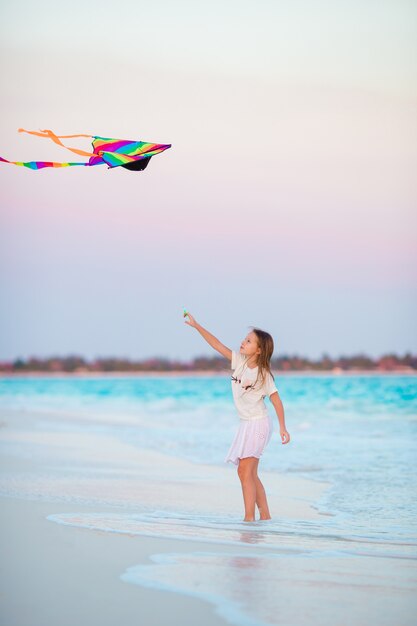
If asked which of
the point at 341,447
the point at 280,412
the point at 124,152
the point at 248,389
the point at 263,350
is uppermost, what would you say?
the point at 124,152

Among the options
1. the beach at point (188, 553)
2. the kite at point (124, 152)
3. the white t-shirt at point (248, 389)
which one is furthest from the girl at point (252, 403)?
the kite at point (124, 152)

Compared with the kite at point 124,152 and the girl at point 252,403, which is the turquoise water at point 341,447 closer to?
the girl at point 252,403

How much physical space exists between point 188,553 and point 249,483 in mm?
1501

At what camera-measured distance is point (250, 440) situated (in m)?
6.57

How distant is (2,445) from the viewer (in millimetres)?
11445

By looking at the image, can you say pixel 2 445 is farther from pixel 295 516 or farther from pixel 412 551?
pixel 412 551

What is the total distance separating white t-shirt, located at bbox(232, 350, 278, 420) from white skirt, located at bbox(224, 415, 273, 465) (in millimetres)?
61

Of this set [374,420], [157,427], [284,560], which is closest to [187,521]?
[284,560]

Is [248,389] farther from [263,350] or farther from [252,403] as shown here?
[263,350]

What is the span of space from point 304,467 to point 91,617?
6331mm

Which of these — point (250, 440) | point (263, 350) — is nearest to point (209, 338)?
point (263, 350)

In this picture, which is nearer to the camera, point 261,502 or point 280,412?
point 280,412

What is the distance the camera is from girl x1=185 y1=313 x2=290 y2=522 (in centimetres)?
653

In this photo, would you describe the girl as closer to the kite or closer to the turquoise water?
the turquoise water
